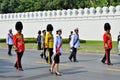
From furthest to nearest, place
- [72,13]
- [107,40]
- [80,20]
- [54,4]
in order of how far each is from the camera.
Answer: [54,4]
[72,13]
[80,20]
[107,40]

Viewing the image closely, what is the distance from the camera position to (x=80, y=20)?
4503 cm

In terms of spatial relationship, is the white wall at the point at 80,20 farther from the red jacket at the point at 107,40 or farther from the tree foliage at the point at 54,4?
the red jacket at the point at 107,40

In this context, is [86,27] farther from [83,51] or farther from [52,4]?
[52,4]

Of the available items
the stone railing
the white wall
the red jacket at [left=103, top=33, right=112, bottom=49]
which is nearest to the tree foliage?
the stone railing

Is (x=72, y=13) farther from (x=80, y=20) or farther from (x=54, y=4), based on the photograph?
(x=54, y=4)

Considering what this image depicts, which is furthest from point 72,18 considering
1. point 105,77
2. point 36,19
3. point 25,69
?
point 105,77

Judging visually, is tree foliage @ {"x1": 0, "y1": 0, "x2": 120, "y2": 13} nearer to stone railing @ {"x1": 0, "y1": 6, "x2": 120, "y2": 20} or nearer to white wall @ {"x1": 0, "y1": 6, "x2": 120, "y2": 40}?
stone railing @ {"x1": 0, "y1": 6, "x2": 120, "y2": 20}

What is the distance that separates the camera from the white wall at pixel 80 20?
41.8 metres

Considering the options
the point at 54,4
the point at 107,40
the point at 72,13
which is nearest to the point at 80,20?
the point at 72,13

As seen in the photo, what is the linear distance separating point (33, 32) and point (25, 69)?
114 ft

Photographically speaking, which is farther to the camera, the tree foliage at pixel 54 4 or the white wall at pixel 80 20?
the tree foliage at pixel 54 4

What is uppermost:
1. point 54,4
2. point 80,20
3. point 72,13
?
point 54,4

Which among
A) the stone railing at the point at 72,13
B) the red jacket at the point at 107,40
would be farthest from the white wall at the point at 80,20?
the red jacket at the point at 107,40

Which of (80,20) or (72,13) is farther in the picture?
(72,13)
